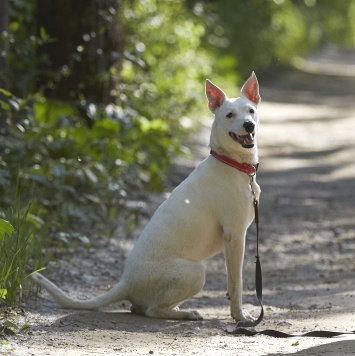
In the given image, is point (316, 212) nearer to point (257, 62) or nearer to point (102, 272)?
point (102, 272)

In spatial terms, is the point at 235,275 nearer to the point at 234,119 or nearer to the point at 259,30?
the point at 234,119

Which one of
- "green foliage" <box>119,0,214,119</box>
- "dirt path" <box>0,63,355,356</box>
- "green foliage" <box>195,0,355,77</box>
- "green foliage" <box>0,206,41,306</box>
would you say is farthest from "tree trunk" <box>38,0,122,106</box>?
"green foliage" <box>195,0,355,77</box>

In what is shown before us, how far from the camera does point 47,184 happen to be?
8727mm

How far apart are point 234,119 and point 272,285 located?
2228mm

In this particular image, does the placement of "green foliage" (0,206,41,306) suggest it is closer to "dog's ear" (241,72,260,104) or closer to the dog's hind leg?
the dog's hind leg

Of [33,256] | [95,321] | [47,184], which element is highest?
[47,184]

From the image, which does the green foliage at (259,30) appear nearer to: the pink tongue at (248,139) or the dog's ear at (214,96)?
the dog's ear at (214,96)

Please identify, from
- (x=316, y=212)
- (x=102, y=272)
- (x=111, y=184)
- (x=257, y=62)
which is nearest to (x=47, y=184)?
(x=111, y=184)

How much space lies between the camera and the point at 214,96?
6.32m

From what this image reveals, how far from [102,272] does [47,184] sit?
1223mm

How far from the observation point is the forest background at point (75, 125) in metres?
8.00

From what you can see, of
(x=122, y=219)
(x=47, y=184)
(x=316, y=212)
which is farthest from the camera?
(x=316, y=212)

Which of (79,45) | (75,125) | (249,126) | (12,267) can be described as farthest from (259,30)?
(12,267)

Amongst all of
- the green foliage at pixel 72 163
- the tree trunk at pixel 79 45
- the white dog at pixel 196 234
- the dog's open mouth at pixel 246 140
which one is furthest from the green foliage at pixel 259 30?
the dog's open mouth at pixel 246 140
